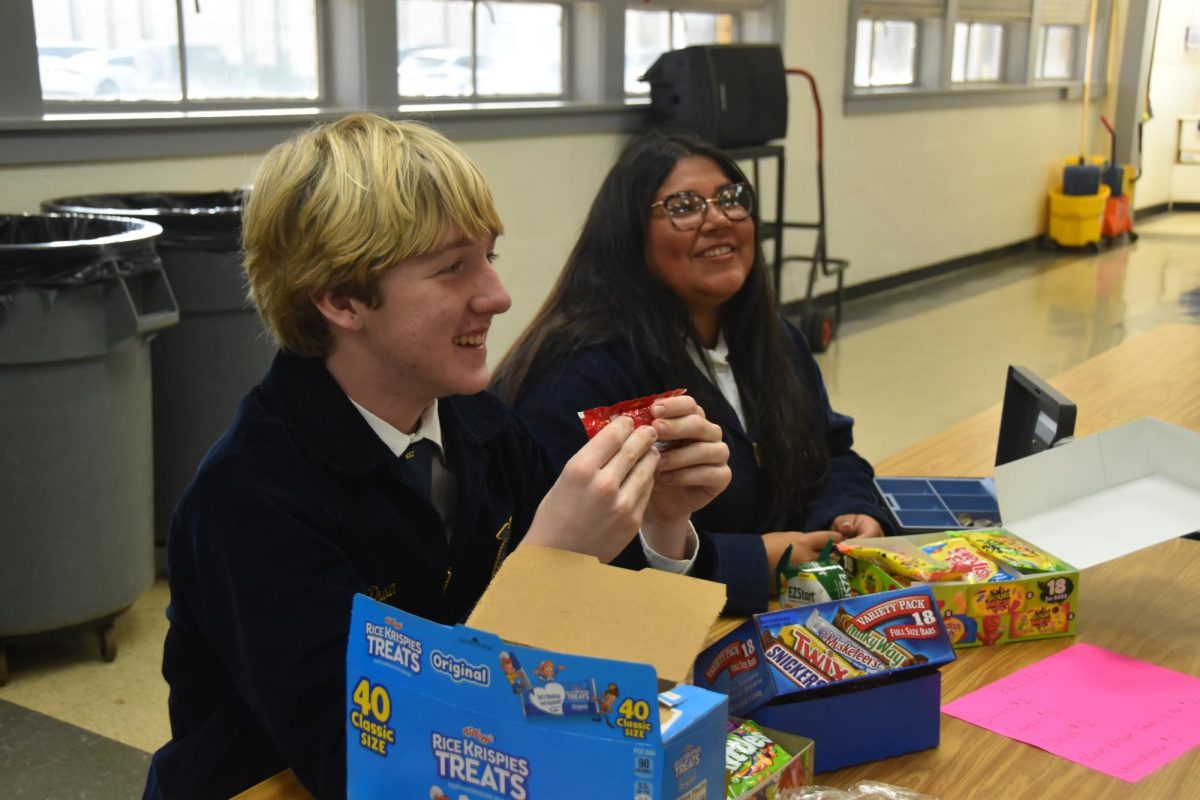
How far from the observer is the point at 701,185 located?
212 centimetres

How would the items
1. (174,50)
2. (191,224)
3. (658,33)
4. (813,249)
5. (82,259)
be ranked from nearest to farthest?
1. (82,259)
2. (191,224)
3. (174,50)
4. (658,33)
5. (813,249)

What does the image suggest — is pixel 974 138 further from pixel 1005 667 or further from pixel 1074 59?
pixel 1005 667

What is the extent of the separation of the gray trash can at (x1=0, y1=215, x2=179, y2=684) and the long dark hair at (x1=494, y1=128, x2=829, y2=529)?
1.30 m

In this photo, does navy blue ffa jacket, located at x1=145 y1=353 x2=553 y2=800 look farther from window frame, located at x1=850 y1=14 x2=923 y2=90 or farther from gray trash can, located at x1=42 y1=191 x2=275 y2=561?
window frame, located at x1=850 y1=14 x2=923 y2=90

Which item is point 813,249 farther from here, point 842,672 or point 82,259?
point 842,672

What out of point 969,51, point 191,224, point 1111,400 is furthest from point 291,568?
point 969,51

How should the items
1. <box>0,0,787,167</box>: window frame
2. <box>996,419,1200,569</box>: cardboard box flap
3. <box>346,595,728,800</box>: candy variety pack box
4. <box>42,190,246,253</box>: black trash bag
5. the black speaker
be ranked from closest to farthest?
<box>346,595,728,800</box>: candy variety pack box
<box>996,419,1200,569</box>: cardboard box flap
<box>42,190,246,253</box>: black trash bag
<box>0,0,787,167</box>: window frame
the black speaker

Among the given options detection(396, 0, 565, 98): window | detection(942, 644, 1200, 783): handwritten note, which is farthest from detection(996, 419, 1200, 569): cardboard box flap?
detection(396, 0, 565, 98): window

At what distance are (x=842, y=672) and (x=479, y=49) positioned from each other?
4.51 m

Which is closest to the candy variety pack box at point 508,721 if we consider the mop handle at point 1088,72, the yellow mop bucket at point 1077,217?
the yellow mop bucket at point 1077,217

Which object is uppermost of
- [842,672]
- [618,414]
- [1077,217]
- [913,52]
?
[913,52]

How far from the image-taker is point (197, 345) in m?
3.48

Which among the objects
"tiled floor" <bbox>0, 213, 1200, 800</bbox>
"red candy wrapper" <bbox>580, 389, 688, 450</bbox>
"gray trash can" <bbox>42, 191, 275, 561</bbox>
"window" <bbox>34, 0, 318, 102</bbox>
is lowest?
"tiled floor" <bbox>0, 213, 1200, 800</bbox>

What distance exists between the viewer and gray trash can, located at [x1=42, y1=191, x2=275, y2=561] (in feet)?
11.2
